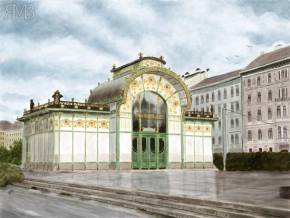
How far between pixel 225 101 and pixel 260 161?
40.4 meters

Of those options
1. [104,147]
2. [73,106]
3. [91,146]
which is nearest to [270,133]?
[104,147]

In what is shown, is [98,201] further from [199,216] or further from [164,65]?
[164,65]

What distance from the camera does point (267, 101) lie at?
68875 millimetres

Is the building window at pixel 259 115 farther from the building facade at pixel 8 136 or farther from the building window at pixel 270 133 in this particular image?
the building facade at pixel 8 136

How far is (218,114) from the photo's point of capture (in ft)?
268

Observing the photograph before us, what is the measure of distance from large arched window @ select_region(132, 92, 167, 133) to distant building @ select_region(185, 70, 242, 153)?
96.0ft

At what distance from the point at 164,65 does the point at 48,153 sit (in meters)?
14.8

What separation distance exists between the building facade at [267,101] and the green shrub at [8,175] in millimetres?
46771

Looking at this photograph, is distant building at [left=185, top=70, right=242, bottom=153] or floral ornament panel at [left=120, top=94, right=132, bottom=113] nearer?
floral ornament panel at [left=120, top=94, right=132, bottom=113]

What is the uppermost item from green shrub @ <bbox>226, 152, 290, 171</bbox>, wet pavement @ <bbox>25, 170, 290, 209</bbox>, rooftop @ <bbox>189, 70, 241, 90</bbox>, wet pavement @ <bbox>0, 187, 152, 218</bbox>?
rooftop @ <bbox>189, 70, 241, 90</bbox>

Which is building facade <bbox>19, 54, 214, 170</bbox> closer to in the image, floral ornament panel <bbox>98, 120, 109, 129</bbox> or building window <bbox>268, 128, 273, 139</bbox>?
floral ornament panel <bbox>98, 120, 109, 129</bbox>

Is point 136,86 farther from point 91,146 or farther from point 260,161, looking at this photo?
point 260,161

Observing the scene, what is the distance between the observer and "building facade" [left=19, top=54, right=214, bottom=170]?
3919 centimetres

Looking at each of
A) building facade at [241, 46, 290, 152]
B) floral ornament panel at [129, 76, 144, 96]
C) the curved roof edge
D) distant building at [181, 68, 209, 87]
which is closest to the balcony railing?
the curved roof edge
